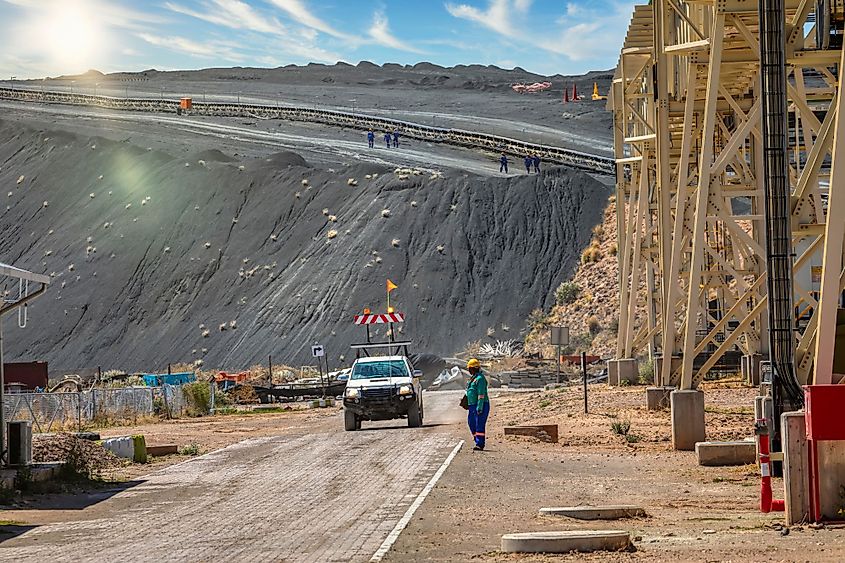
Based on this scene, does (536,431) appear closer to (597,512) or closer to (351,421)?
(351,421)

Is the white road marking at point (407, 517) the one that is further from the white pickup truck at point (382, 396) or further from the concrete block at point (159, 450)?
the white pickup truck at point (382, 396)

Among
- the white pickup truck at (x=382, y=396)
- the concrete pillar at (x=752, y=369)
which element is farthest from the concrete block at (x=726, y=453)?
the concrete pillar at (x=752, y=369)

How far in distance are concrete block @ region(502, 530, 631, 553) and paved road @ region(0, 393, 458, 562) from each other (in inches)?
51.3

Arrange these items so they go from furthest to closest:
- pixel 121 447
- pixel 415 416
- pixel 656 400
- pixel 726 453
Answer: pixel 415 416
pixel 656 400
pixel 121 447
pixel 726 453

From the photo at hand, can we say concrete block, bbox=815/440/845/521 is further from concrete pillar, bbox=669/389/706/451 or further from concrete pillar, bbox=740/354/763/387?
concrete pillar, bbox=740/354/763/387

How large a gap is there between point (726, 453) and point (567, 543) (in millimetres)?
8878

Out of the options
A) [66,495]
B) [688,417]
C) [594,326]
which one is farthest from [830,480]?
[594,326]

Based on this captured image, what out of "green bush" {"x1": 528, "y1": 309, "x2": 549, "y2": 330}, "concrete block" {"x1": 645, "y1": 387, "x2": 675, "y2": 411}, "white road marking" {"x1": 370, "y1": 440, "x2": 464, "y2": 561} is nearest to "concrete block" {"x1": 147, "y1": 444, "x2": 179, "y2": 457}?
"white road marking" {"x1": 370, "y1": 440, "x2": 464, "y2": 561}

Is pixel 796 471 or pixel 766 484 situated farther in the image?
pixel 766 484

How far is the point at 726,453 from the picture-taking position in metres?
19.6

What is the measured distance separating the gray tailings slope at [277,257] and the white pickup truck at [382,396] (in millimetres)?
38928

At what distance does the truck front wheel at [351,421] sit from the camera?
97.2 ft

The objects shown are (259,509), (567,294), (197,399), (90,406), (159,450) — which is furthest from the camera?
(567,294)

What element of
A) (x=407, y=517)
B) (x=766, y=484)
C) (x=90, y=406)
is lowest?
(x=90, y=406)
